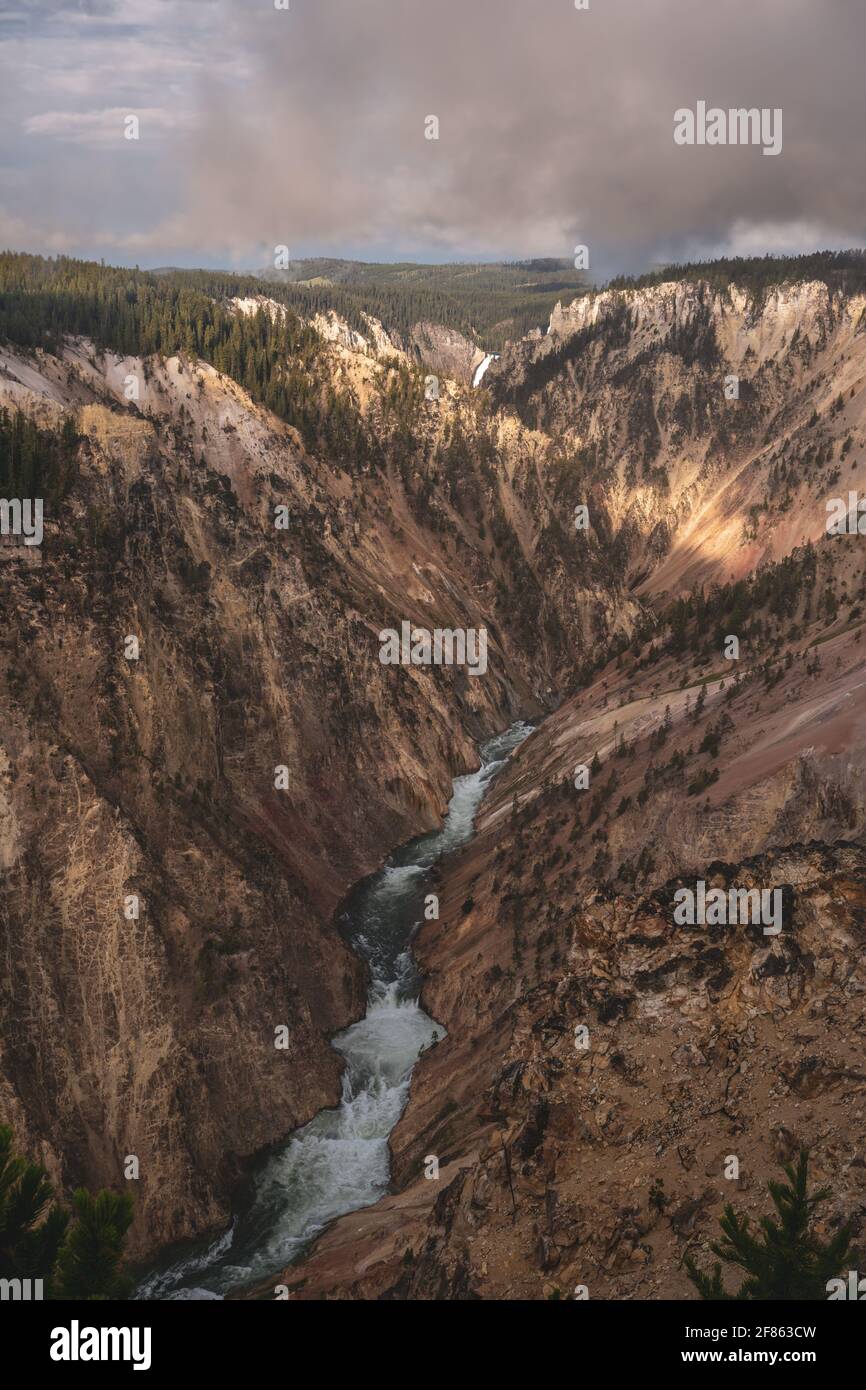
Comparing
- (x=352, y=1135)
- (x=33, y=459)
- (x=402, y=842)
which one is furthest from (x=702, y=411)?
(x=352, y=1135)

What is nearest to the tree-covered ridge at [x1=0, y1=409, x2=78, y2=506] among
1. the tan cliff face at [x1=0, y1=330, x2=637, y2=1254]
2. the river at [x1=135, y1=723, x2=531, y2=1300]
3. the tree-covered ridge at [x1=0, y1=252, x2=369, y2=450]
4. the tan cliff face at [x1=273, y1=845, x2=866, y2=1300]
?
A: the tan cliff face at [x1=0, y1=330, x2=637, y2=1254]

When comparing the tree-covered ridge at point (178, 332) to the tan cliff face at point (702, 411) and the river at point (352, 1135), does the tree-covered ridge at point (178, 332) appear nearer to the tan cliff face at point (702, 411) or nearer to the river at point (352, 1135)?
the tan cliff face at point (702, 411)

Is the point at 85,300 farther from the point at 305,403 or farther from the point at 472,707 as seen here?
the point at 472,707

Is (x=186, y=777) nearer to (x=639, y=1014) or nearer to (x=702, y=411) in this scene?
(x=639, y=1014)

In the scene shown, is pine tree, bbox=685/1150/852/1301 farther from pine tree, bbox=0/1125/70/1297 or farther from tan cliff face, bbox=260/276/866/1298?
pine tree, bbox=0/1125/70/1297
